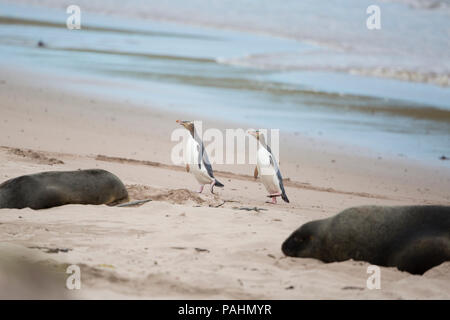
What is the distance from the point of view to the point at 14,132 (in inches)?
Answer: 484

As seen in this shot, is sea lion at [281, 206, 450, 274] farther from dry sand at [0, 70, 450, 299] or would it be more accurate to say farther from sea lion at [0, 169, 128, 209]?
sea lion at [0, 169, 128, 209]

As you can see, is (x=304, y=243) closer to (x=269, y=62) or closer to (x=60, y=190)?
(x=60, y=190)

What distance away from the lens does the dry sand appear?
5523 mm

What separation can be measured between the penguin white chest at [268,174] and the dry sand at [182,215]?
0.78ft

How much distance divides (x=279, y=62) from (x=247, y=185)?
50.6 feet

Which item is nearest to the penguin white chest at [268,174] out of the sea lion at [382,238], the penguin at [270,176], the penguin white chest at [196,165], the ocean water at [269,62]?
the penguin at [270,176]

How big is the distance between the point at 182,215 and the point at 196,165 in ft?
7.44

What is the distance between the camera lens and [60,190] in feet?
26.2

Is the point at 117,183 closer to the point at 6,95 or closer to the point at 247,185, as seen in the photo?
the point at 247,185

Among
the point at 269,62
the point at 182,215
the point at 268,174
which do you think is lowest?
the point at 182,215

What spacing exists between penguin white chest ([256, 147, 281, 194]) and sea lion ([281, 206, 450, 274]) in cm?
306

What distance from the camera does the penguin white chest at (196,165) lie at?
9898 mm

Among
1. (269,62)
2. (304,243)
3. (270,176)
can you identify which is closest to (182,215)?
(304,243)
